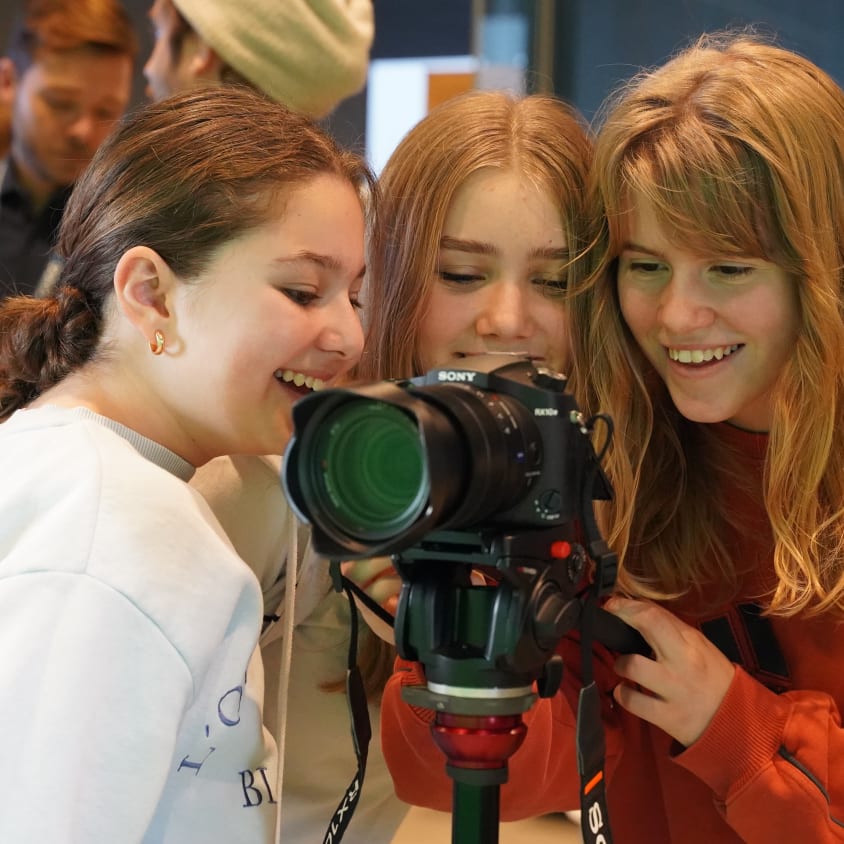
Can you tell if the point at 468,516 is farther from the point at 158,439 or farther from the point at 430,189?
the point at 430,189

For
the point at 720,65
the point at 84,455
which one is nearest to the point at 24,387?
the point at 84,455

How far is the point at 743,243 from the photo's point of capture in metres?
1.04

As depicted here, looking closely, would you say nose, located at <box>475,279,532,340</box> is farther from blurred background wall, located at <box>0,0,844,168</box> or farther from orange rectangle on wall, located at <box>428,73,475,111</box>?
orange rectangle on wall, located at <box>428,73,475,111</box>

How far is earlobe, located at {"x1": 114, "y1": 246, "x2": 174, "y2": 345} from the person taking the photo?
97cm

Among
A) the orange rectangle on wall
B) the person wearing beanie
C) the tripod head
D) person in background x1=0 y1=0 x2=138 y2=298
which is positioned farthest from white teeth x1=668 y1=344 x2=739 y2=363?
the orange rectangle on wall

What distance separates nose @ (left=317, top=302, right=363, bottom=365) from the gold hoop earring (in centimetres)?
12

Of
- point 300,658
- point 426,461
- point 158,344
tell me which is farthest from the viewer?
point 300,658

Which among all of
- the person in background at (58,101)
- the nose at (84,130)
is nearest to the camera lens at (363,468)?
the person in background at (58,101)

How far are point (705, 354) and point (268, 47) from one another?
757 millimetres

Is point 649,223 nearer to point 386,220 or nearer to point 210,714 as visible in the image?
point 386,220

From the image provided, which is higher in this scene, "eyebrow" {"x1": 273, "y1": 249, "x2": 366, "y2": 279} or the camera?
"eyebrow" {"x1": 273, "y1": 249, "x2": 366, "y2": 279}

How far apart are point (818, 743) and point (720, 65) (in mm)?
594

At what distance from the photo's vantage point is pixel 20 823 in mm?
747

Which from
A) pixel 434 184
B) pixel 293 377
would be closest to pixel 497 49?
pixel 434 184
